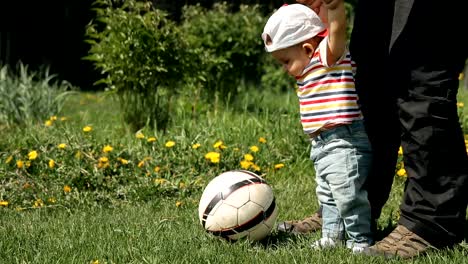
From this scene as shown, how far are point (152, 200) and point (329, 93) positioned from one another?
1813 millimetres

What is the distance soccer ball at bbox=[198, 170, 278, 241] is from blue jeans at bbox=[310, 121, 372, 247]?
295 mm

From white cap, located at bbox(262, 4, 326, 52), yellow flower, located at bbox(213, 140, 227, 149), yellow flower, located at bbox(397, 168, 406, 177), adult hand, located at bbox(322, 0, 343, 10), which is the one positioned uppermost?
adult hand, located at bbox(322, 0, 343, 10)

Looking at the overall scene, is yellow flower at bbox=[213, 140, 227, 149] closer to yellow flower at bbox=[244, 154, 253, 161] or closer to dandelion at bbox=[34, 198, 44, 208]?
yellow flower at bbox=[244, 154, 253, 161]

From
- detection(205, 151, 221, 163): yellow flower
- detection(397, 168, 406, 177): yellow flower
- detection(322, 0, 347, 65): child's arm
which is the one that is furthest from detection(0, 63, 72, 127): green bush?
detection(322, 0, 347, 65): child's arm

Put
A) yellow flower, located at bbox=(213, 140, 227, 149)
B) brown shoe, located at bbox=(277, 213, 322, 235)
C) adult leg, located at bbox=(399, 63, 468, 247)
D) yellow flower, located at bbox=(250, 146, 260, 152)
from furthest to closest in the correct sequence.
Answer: yellow flower, located at bbox=(250, 146, 260, 152) < yellow flower, located at bbox=(213, 140, 227, 149) < brown shoe, located at bbox=(277, 213, 322, 235) < adult leg, located at bbox=(399, 63, 468, 247)

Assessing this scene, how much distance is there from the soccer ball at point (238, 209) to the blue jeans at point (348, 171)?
0.30 metres

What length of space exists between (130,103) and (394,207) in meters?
3.14

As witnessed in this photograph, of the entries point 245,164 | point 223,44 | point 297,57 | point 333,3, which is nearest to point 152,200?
point 245,164

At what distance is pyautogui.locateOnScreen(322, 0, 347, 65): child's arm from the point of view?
2.83 m

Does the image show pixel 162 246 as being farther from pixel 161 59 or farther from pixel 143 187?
pixel 161 59

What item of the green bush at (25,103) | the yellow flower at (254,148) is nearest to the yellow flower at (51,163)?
the yellow flower at (254,148)

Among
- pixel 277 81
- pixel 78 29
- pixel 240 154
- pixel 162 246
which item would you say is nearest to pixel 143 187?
pixel 240 154

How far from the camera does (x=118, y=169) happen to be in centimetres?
502

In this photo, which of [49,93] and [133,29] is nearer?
[133,29]
